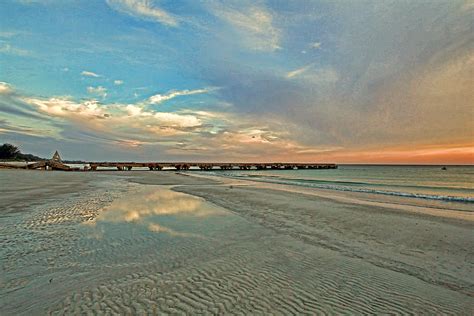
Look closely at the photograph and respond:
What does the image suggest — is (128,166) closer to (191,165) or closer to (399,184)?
(191,165)

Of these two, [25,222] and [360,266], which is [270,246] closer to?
[360,266]

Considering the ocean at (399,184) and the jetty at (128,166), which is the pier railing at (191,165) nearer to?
the jetty at (128,166)

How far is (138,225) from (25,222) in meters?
4.08


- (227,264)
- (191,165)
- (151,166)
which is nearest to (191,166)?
(191,165)

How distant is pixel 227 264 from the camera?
6086 millimetres

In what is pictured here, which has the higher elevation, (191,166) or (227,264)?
(191,166)

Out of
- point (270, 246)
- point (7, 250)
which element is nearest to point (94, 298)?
point (7, 250)

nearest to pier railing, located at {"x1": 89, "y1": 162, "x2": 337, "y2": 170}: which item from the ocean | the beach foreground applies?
the ocean

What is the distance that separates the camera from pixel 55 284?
474cm

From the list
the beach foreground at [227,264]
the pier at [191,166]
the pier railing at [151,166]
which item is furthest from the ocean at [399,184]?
the pier at [191,166]

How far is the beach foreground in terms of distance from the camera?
169 inches

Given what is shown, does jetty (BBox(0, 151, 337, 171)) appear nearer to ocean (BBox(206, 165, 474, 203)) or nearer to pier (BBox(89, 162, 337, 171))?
pier (BBox(89, 162, 337, 171))

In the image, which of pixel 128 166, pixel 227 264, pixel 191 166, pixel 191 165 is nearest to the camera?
pixel 227 264

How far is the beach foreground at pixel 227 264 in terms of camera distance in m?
4.28
